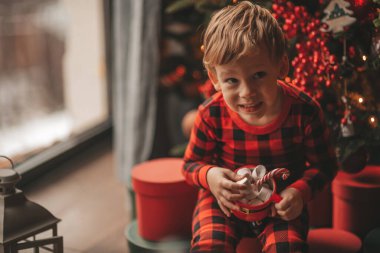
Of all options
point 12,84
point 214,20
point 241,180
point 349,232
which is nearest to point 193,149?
point 241,180

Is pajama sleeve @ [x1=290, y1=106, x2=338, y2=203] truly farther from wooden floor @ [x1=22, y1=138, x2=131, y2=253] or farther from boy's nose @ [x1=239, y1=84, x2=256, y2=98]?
wooden floor @ [x1=22, y1=138, x2=131, y2=253]

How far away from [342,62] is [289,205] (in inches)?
16.2

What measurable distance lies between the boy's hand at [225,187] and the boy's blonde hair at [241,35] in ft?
0.77

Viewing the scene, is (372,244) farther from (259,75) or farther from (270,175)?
(259,75)

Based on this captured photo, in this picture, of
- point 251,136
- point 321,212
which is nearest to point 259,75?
point 251,136

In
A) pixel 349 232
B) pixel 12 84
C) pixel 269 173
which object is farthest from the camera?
pixel 12 84

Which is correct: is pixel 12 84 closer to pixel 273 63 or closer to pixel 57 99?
pixel 57 99

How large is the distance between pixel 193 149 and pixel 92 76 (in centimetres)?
169

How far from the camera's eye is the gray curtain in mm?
2203

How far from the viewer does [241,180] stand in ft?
4.05

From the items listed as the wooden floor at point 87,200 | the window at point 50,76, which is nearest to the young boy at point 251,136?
the wooden floor at point 87,200

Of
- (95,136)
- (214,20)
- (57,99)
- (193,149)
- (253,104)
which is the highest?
(214,20)

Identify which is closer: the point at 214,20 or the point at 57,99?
the point at 214,20

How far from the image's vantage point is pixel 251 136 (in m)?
1.33
